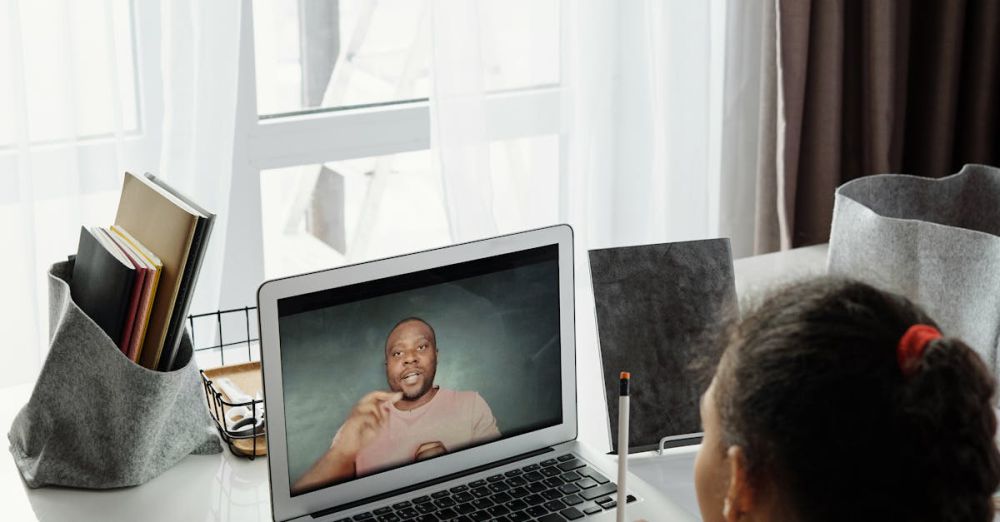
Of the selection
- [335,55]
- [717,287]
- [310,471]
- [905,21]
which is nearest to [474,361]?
[310,471]

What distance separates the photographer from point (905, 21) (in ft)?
6.97

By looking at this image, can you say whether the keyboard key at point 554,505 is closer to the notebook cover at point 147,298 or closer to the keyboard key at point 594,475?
the keyboard key at point 594,475

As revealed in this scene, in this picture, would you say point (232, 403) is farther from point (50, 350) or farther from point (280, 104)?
point (280, 104)

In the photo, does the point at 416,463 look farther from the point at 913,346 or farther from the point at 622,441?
the point at 913,346

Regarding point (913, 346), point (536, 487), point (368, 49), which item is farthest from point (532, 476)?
point (368, 49)

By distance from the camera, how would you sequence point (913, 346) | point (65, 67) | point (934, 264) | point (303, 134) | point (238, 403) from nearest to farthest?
1. point (913, 346)
2. point (238, 403)
3. point (934, 264)
4. point (65, 67)
5. point (303, 134)

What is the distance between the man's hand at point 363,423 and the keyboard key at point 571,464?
0.17 metres

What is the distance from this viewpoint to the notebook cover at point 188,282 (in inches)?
39.4

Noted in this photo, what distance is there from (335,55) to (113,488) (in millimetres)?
1057

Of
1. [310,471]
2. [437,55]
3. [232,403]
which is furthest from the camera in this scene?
[437,55]

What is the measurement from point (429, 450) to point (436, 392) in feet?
0.17

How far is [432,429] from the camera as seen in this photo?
1029 mm

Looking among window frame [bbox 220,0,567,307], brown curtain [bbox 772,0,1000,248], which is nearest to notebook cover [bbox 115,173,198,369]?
window frame [bbox 220,0,567,307]

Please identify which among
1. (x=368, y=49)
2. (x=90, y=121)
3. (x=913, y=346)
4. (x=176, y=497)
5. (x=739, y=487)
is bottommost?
(x=176, y=497)
